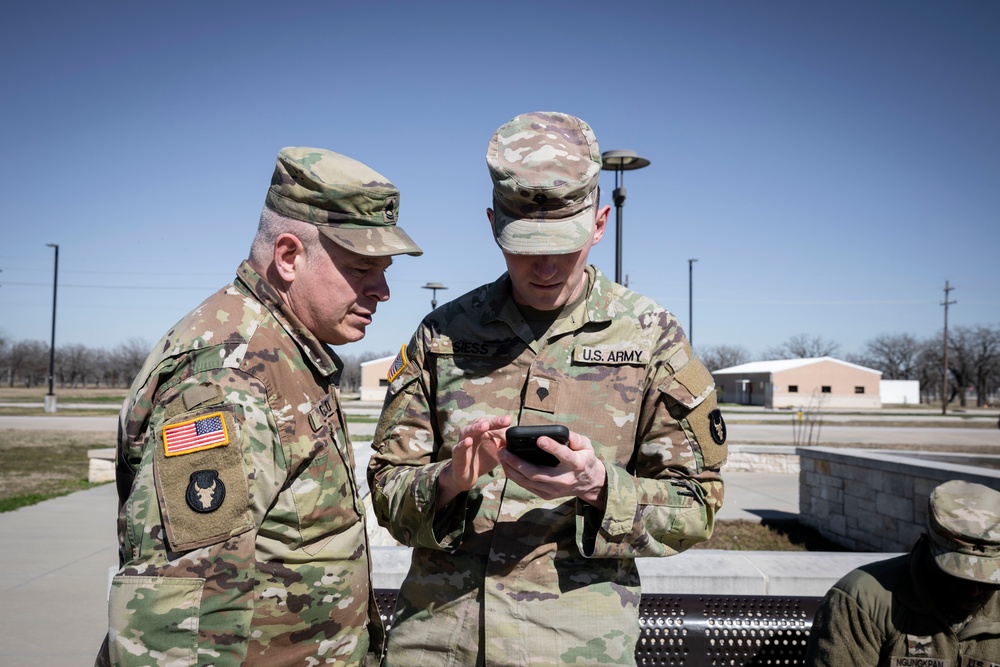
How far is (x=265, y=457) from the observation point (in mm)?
1607

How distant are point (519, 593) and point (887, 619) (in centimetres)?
187

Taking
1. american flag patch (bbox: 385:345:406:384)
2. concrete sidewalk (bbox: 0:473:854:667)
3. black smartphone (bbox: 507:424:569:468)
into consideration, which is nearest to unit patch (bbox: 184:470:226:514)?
black smartphone (bbox: 507:424:569:468)

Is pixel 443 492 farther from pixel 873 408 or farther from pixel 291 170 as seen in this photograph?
pixel 873 408

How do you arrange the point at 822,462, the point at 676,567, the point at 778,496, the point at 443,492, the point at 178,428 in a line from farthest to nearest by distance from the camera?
the point at 778,496
the point at 822,462
the point at 676,567
the point at 443,492
the point at 178,428

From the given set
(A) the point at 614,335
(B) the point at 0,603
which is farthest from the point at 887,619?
(B) the point at 0,603

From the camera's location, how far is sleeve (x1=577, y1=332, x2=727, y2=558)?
184 centimetres

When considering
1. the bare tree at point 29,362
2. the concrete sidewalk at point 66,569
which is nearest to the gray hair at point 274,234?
the concrete sidewalk at point 66,569

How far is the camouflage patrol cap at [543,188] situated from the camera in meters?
1.93

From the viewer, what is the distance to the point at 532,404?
2.03 meters

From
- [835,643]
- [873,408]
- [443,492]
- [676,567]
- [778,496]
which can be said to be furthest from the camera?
[873,408]

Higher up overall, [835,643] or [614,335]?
[614,335]

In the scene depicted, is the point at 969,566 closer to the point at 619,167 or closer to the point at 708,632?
the point at 708,632

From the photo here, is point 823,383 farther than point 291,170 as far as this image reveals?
Yes

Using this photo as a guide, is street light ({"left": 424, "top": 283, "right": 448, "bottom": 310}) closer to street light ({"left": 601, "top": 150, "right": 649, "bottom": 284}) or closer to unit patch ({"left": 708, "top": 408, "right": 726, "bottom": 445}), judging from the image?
street light ({"left": 601, "top": 150, "right": 649, "bottom": 284})
